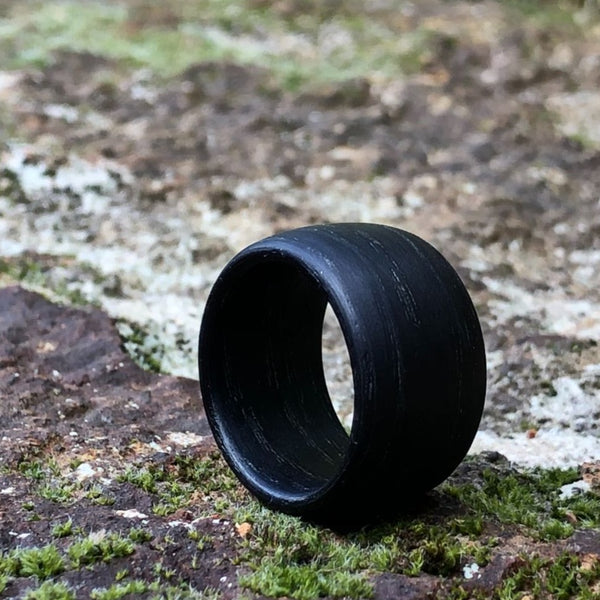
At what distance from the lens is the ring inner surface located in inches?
140

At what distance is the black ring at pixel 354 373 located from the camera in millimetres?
2982

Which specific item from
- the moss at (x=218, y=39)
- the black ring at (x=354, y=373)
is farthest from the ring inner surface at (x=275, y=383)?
the moss at (x=218, y=39)

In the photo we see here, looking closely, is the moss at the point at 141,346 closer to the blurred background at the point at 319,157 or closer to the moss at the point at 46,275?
the blurred background at the point at 319,157

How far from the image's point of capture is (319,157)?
328 inches

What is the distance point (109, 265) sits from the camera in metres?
6.46

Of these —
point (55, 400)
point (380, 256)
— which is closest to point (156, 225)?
point (55, 400)

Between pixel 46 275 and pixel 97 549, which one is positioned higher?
pixel 46 275

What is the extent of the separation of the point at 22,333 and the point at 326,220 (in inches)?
121

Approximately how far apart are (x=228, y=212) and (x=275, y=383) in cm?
374

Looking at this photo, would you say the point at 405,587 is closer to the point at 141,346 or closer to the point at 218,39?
the point at 141,346

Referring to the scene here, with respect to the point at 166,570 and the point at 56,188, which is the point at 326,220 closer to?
the point at 56,188

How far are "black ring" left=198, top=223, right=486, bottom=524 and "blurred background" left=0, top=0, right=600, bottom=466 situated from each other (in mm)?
1143

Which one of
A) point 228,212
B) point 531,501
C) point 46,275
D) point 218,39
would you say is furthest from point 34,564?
point 218,39

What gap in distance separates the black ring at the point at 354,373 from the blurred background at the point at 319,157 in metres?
1.14
